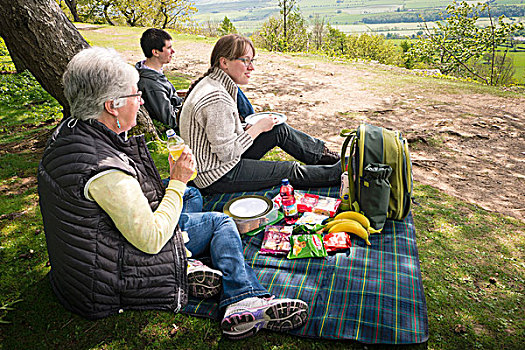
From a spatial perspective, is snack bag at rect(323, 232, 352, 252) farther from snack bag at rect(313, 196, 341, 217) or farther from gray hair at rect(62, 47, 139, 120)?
gray hair at rect(62, 47, 139, 120)

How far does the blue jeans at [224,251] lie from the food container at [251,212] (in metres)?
0.40

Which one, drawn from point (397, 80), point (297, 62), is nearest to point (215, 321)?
point (397, 80)

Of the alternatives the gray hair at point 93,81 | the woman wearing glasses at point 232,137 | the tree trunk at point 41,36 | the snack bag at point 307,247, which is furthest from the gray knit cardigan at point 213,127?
the tree trunk at point 41,36

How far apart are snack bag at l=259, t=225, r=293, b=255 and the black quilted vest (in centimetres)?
77

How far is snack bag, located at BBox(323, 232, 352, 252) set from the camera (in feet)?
8.97

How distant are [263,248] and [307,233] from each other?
1.34 feet

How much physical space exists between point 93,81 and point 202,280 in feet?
4.16

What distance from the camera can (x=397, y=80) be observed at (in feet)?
27.1

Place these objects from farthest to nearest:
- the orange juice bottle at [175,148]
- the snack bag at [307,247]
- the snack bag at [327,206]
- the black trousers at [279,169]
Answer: the black trousers at [279,169]
the snack bag at [327,206]
the snack bag at [307,247]
the orange juice bottle at [175,148]

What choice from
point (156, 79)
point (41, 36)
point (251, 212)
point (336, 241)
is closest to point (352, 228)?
point (336, 241)

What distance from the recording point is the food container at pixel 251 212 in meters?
2.91

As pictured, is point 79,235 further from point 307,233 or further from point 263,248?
point 307,233

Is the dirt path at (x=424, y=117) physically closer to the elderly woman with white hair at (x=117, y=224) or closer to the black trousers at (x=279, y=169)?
the black trousers at (x=279, y=169)

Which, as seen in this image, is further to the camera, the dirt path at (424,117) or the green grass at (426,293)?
the dirt path at (424,117)
